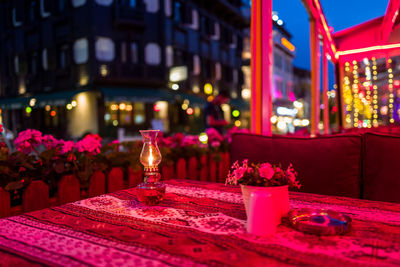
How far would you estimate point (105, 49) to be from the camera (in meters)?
15.4

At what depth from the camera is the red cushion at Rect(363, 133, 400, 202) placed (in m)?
2.03

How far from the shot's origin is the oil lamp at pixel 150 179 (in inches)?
60.7

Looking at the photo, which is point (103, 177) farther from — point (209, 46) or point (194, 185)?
point (209, 46)

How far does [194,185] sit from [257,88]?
1.49 metres

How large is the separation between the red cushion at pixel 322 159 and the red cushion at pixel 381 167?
56 millimetres

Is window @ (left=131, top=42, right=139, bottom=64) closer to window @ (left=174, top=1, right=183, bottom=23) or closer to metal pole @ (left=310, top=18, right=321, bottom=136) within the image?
window @ (left=174, top=1, right=183, bottom=23)

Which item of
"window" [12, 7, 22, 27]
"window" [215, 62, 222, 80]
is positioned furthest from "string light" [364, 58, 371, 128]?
"window" [12, 7, 22, 27]

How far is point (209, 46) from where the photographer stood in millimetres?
20297

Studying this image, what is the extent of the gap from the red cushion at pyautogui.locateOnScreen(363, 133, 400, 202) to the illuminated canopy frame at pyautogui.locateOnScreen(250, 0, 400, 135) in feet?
3.91

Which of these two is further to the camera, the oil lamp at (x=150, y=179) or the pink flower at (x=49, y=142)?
the pink flower at (x=49, y=142)

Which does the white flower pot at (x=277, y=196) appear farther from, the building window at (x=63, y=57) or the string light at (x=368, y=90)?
the building window at (x=63, y=57)

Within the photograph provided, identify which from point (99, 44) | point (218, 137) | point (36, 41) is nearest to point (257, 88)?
point (218, 137)

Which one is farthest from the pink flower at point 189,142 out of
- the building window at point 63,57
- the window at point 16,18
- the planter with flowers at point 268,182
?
the window at point 16,18

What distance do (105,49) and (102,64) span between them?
0.80 metres
